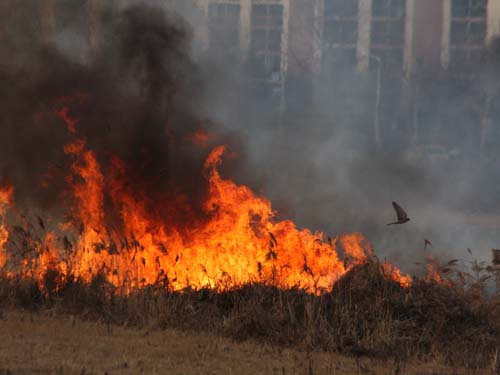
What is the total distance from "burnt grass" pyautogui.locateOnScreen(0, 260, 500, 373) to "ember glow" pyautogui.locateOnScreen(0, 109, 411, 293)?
310 mm

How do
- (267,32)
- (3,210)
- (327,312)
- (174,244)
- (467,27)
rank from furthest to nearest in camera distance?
(267,32)
(467,27)
(3,210)
(174,244)
(327,312)

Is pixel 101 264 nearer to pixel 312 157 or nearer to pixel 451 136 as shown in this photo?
pixel 312 157

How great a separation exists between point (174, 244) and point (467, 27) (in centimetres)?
5419

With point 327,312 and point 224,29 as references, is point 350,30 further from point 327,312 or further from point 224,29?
point 327,312

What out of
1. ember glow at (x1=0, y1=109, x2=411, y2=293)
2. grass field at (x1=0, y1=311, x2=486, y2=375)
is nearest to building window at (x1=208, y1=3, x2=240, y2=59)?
ember glow at (x1=0, y1=109, x2=411, y2=293)

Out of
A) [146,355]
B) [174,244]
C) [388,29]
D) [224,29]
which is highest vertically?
[388,29]

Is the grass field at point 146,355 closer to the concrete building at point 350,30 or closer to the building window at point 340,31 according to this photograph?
the concrete building at point 350,30

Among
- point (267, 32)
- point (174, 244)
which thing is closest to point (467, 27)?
point (267, 32)

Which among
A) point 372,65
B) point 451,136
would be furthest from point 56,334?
point 372,65

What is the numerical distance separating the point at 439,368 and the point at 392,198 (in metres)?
22.1

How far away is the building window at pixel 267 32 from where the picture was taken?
207ft

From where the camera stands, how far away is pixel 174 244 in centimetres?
1332

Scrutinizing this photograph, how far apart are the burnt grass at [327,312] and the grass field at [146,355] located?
32cm

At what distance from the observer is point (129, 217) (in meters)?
13.5
